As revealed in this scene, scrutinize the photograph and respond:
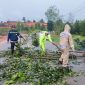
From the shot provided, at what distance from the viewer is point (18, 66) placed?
679 inches

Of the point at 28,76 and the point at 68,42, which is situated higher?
the point at 68,42

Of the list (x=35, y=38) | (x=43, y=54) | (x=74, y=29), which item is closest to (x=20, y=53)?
(x=43, y=54)

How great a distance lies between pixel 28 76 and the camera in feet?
45.4

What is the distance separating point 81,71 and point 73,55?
20.6 ft

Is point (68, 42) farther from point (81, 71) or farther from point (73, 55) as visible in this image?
point (73, 55)

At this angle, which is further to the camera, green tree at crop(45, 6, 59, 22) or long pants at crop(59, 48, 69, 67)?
green tree at crop(45, 6, 59, 22)

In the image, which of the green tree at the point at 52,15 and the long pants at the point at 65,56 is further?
the green tree at the point at 52,15

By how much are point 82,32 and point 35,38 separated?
4232 centimetres

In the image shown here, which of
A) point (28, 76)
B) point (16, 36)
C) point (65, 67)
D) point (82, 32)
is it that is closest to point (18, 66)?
point (65, 67)

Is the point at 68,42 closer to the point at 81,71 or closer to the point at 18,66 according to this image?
the point at 81,71

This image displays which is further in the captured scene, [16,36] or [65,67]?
[16,36]

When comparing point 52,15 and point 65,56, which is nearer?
point 65,56

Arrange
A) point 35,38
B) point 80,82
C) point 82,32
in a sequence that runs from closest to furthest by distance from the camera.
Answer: point 80,82, point 35,38, point 82,32

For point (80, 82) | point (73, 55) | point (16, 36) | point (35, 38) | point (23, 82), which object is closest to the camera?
point (23, 82)
